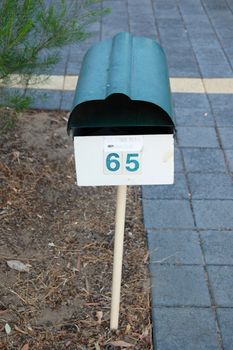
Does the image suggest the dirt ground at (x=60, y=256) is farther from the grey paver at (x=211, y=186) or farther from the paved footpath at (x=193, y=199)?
the grey paver at (x=211, y=186)

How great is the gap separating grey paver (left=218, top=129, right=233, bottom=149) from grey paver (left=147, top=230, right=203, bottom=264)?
44.0 inches

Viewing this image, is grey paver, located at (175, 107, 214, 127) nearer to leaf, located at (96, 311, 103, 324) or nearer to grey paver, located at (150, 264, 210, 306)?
grey paver, located at (150, 264, 210, 306)

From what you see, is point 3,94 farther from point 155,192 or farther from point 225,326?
point 225,326

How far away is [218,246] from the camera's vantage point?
3.30 meters

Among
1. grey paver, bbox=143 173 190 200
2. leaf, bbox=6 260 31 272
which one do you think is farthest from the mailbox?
grey paver, bbox=143 173 190 200

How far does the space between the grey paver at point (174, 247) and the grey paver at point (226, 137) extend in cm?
112

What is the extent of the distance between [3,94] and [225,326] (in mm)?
1940

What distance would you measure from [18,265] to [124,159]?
1326mm

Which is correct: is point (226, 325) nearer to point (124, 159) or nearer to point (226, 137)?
point (124, 159)

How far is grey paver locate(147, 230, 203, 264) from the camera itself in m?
3.20

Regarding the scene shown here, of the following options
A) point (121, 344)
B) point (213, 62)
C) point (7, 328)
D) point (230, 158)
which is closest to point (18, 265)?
point (7, 328)

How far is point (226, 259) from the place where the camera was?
3211 mm

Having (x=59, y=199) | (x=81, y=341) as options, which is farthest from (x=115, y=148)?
(x=59, y=199)

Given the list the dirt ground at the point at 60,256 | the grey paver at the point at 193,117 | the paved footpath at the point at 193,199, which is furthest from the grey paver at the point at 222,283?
the grey paver at the point at 193,117
